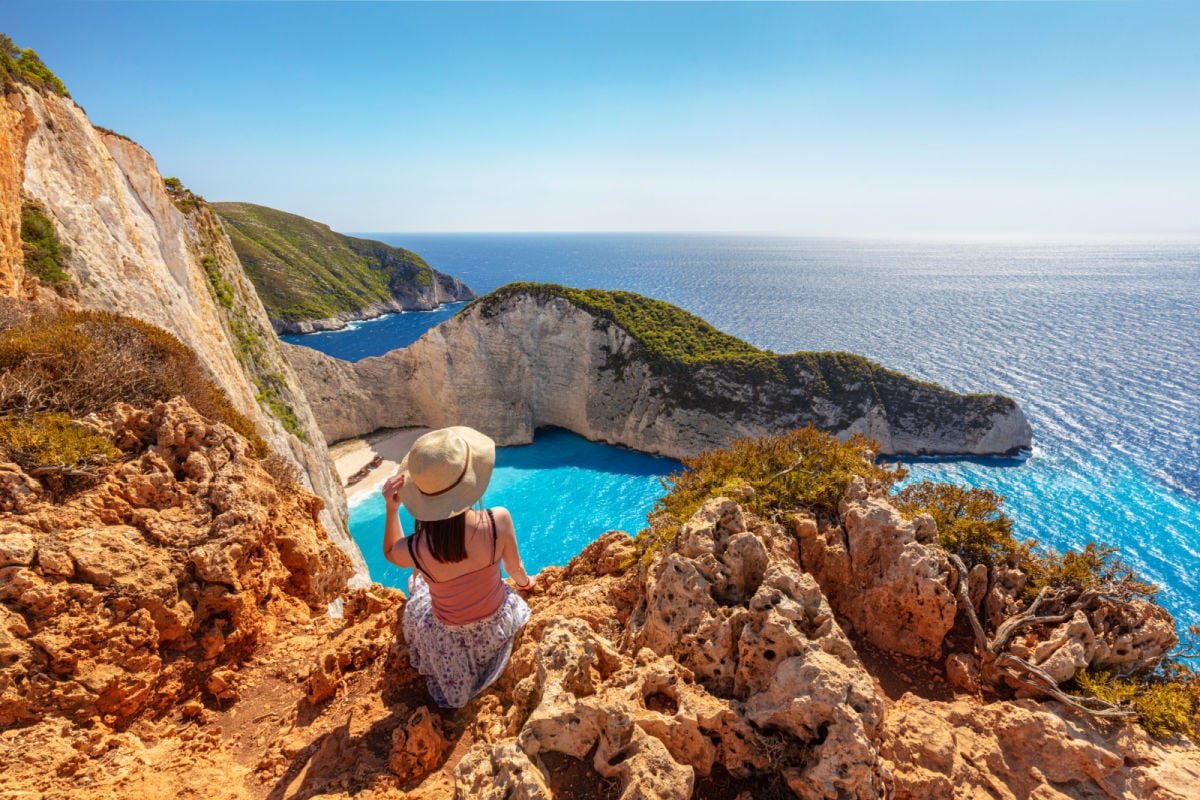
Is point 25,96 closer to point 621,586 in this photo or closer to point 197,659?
point 197,659

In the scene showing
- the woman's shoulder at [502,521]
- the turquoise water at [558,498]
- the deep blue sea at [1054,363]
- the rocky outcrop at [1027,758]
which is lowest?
the turquoise water at [558,498]

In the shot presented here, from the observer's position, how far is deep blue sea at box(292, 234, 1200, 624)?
29.2m

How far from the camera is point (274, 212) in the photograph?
11462 centimetres

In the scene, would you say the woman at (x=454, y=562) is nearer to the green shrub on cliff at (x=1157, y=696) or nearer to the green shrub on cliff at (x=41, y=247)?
the green shrub on cliff at (x=1157, y=696)

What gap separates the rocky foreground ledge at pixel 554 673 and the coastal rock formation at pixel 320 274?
8716cm

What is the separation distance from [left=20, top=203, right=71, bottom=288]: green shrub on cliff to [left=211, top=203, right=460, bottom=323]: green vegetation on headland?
74.7 metres

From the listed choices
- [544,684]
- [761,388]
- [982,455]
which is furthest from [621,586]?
[982,455]

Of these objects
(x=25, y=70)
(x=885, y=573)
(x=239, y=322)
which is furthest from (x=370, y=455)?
(x=885, y=573)

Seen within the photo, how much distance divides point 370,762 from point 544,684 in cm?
203

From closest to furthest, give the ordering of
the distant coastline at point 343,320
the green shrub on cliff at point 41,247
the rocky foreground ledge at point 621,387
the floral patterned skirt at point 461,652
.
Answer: the floral patterned skirt at point 461,652 < the green shrub on cliff at point 41,247 < the rocky foreground ledge at point 621,387 < the distant coastline at point 343,320

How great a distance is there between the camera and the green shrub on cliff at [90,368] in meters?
6.28

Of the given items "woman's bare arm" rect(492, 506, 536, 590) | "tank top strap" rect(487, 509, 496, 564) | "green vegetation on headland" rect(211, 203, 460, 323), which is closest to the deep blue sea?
"green vegetation on headland" rect(211, 203, 460, 323)

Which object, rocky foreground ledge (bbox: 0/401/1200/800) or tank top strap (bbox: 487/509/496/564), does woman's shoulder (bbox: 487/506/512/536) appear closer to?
tank top strap (bbox: 487/509/496/564)

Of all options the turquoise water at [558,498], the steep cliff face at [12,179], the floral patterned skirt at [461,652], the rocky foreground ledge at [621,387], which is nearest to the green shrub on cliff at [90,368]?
the steep cliff face at [12,179]
